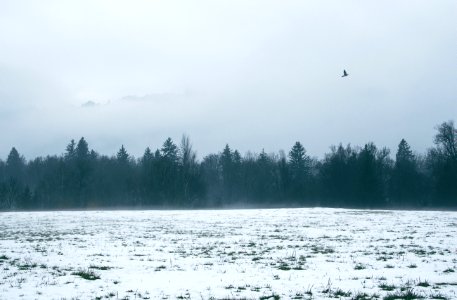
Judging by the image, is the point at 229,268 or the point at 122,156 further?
the point at 122,156

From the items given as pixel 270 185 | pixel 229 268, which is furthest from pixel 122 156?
pixel 229 268

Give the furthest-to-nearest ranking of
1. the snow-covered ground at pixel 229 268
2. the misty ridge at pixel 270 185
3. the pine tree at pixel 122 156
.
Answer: the pine tree at pixel 122 156
the misty ridge at pixel 270 185
the snow-covered ground at pixel 229 268

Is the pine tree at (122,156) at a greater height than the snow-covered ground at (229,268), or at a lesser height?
greater

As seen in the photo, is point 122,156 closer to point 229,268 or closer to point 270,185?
point 270,185

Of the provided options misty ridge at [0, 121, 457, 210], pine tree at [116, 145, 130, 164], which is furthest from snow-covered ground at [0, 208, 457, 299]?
pine tree at [116, 145, 130, 164]

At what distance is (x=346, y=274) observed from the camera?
13820 millimetres

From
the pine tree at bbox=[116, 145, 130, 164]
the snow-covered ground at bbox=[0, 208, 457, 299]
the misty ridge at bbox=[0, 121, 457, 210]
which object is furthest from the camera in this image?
the pine tree at bbox=[116, 145, 130, 164]

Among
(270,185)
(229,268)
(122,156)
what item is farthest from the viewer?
(122,156)

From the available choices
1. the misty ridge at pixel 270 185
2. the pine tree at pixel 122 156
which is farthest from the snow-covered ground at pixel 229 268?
the pine tree at pixel 122 156

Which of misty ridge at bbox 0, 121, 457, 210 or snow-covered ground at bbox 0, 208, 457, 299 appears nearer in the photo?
snow-covered ground at bbox 0, 208, 457, 299

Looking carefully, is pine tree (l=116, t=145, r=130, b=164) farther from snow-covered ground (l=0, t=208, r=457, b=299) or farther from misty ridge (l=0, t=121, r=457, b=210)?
snow-covered ground (l=0, t=208, r=457, b=299)

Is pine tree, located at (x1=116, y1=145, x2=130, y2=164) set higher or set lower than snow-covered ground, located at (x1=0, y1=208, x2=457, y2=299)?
higher

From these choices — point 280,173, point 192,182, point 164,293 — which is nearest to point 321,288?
point 164,293

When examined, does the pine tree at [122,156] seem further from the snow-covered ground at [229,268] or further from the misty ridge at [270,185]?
the snow-covered ground at [229,268]
